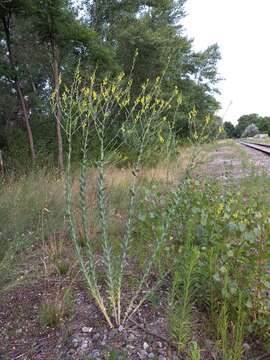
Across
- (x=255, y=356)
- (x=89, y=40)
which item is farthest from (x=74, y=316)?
(x=89, y=40)

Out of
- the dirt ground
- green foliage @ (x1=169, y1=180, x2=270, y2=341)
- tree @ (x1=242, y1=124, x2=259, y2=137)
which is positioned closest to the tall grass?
the dirt ground

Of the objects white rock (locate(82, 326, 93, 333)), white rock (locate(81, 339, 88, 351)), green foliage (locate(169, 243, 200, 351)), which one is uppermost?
green foliage (locate(169, 243, 200, 351))

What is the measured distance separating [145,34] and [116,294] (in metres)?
12.0

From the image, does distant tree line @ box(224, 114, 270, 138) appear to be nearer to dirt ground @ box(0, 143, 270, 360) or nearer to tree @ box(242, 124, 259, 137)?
tree @ box(242, 124, 259, 137)

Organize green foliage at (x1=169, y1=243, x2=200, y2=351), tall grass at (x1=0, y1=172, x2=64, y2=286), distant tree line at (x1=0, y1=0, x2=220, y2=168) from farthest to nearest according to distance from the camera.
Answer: distant tree line at (x1=0, y1=0, x2=220, y2=168) → tall grass at (x1=0, y1=172, x2=64, y2=286) → green foliage at (x1=169, y1=243, x2=200, y2=351)

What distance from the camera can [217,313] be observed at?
191 centimetres

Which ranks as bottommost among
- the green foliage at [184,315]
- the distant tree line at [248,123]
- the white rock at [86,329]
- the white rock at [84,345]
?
the white rock at [84,345]

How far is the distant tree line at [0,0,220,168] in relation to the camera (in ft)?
25.4

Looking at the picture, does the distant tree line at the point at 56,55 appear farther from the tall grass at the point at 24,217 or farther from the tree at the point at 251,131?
the tree at the point at 251,131

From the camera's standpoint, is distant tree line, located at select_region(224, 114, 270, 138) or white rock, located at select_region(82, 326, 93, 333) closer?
white rock, located at select_region(82, 326, 93, 333)

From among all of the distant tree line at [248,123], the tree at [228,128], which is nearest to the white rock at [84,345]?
the tree at [228,128]

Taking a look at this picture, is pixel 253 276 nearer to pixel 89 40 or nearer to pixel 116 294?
pixel 116 294

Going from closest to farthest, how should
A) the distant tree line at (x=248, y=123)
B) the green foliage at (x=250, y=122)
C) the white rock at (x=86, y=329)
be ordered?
the white rock at (x=86, y=329)
the distant tree line at (x=248, y=123)
the green foliage at (x=250, y=122)

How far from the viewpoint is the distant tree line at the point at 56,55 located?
305 inches
